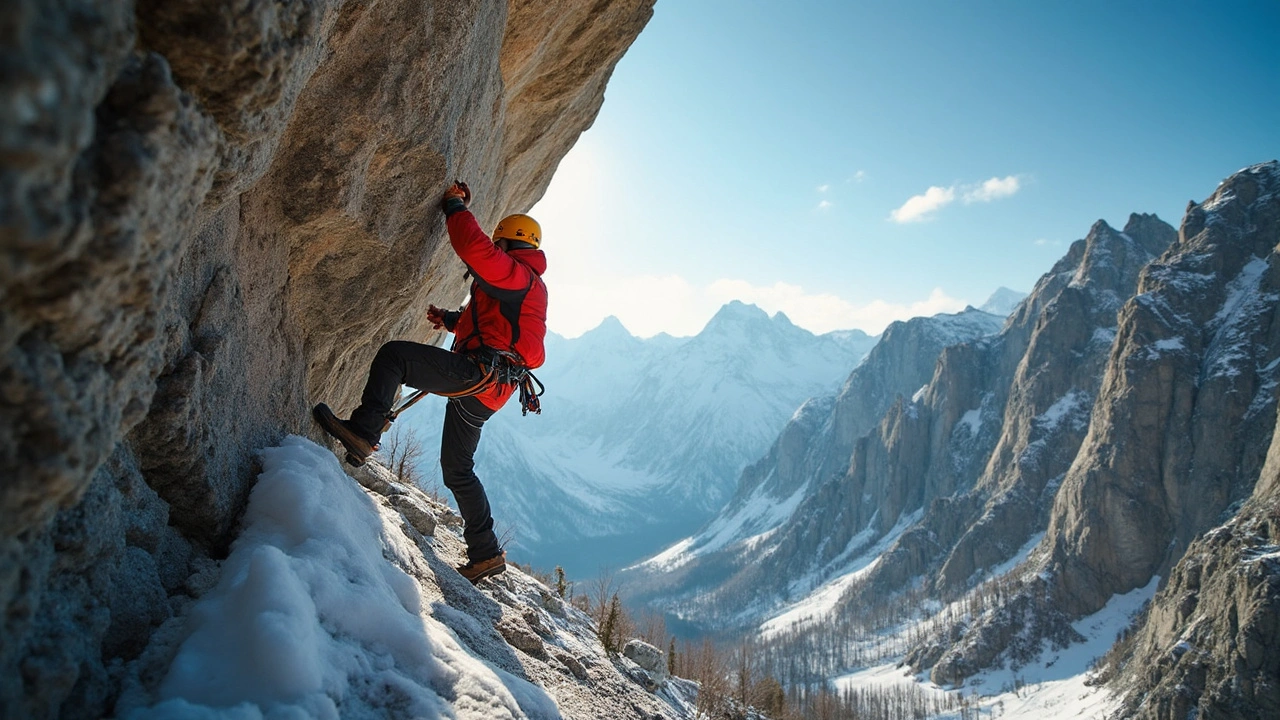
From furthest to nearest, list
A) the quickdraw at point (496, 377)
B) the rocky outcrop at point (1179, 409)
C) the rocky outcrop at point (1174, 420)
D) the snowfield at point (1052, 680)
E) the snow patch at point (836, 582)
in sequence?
1. the snow patch at point (836, 582)
2. the rocky outcrop at point (1179, 409)
3. the rocky outcrop at point (1174, 420)
4. the snowfield at point (1052, 680)
5. the quickdraw at point (496, 377)

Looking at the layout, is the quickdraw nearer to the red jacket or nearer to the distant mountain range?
the red jacket

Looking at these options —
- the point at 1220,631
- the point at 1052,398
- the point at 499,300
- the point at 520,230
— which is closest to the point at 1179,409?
the point at 1052,398

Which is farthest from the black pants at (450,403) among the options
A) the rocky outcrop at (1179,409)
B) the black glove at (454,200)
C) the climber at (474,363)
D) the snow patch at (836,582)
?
the snow patch at (836,582)

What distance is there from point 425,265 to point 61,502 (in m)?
4.27

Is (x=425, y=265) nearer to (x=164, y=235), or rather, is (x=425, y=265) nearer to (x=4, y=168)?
(x=164, y=235)

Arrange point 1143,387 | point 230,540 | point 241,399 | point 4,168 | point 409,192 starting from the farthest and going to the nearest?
point 1143,387 < point 409,192 < point 241,399 < point 230,540 < point 4,168

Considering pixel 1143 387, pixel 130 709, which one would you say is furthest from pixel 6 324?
pixel 1143 387

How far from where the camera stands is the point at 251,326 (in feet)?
14.7

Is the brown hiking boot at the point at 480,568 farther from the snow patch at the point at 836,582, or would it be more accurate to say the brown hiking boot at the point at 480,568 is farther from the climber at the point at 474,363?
the snow patch at the point at 836,582

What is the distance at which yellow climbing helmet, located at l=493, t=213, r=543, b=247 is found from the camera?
5957mm

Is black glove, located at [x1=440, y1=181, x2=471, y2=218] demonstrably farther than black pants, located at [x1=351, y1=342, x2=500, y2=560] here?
Yes

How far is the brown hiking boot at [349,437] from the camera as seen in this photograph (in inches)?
216

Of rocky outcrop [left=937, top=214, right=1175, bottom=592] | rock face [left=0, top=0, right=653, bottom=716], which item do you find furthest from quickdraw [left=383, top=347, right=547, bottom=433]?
rocky outcrop [left=937, top=214, right=1175, bottom=592]

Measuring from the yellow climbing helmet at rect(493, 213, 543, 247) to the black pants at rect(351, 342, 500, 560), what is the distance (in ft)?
4.01
